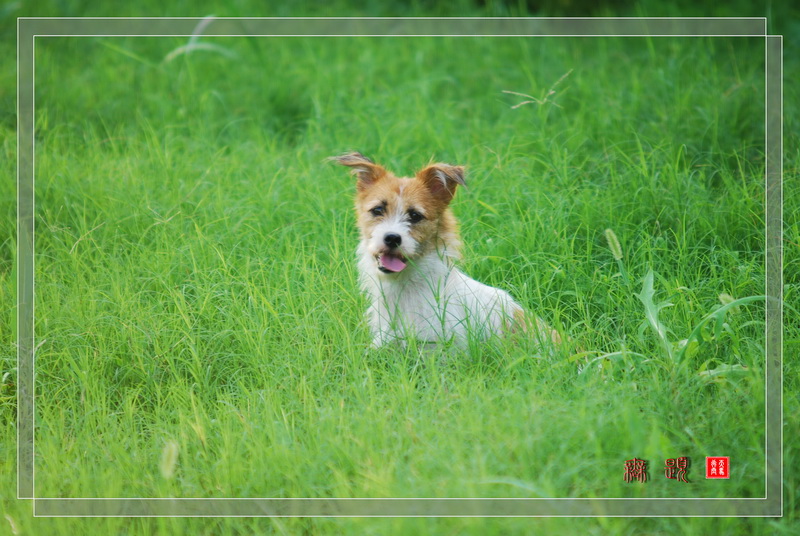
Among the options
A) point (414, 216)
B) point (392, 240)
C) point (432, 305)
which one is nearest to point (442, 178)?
point (414, 216)

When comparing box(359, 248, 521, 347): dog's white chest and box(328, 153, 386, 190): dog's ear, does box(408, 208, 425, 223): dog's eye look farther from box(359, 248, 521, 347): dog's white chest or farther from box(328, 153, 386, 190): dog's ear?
box(328, 153, 386, 190): dog's ear

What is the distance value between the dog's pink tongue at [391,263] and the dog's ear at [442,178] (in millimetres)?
443

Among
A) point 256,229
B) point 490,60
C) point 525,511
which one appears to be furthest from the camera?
point 490,60

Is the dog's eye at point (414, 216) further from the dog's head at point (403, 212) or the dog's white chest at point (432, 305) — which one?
the dog's white chest at point (432, 305)

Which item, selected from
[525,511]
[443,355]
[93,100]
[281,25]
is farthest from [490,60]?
[525,511]

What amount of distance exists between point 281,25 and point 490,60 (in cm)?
286

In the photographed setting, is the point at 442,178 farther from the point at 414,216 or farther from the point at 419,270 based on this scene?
the point at 419,270

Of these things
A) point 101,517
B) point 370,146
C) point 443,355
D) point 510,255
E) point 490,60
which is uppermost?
point 490,60

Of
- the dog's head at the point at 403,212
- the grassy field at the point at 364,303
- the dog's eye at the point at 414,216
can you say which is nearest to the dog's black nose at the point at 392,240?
the dog's head at the point at 403,212

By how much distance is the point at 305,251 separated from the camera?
437 cm

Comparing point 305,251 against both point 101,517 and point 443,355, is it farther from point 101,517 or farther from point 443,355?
point 101,517

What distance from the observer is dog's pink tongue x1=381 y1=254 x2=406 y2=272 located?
3.84 m

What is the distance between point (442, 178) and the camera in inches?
154

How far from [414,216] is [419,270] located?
284 millimetres
